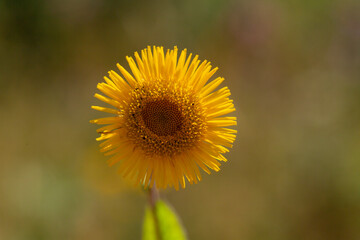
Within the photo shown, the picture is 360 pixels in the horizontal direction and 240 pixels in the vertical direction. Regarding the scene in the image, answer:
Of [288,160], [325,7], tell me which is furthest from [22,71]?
[325,7]

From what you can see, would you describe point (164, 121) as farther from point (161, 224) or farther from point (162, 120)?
point (161, 224)

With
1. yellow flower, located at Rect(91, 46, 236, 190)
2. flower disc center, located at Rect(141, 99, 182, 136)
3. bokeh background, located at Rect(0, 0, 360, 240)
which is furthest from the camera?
bokeh background, located at Rect(0, 0, 360, 240)

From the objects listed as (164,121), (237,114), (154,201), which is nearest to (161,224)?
(154,201)

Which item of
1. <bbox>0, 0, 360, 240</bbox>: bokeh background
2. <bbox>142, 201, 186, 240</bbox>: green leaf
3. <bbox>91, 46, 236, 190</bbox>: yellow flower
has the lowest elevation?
<bbox>142, 201, 186, 240</bbox>: green leaf

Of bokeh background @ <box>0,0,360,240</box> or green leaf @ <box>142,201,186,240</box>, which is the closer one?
green leaf @ <box>142,201,186,240</box>

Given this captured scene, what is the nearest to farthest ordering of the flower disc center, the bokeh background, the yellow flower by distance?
the yellow flower
the flower disc center
the bokeh background

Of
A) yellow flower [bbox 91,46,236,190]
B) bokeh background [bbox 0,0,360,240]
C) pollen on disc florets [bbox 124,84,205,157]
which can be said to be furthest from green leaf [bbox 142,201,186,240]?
bokeh background [bbox 0,0,360,240]

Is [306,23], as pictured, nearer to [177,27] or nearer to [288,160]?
[177,27]

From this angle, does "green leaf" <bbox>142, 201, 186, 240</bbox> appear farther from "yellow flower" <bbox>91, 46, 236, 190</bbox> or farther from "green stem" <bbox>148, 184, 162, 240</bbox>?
"yellow flower" <bbox>91, 46, 236, 190</bbox>
